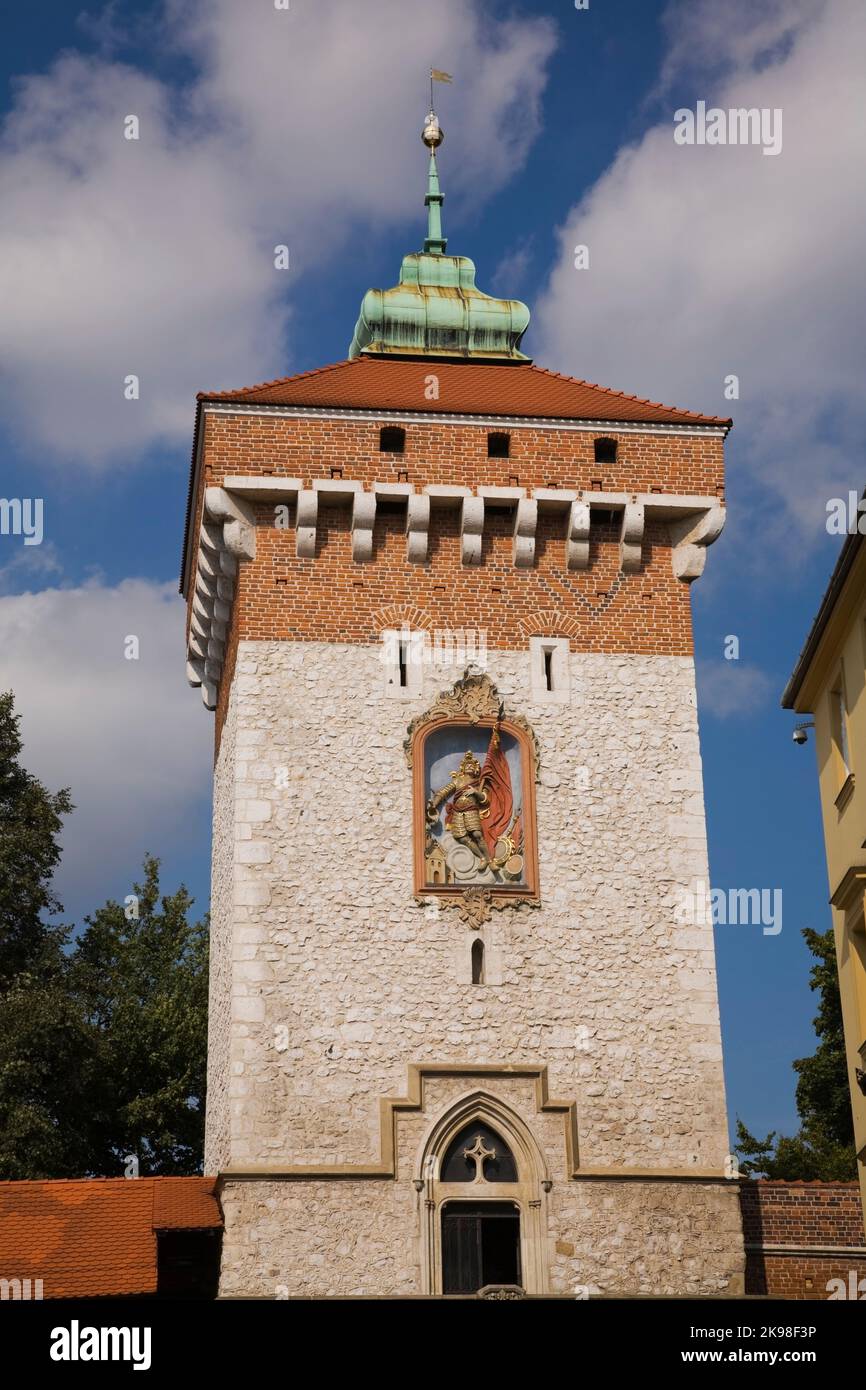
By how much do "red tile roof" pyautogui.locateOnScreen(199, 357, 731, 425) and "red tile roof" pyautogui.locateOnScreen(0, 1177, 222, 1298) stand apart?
8825mm

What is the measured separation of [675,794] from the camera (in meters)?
22.8

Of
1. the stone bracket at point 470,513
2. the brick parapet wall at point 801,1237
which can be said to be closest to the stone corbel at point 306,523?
the stone bracket at point 470,513

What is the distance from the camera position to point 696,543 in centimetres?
2383

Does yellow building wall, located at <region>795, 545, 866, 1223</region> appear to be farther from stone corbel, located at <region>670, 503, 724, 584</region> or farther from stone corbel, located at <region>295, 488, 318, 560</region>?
stone corbel, located at <region>295, 488, 318, 560</region>

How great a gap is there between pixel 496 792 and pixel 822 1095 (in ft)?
42.0

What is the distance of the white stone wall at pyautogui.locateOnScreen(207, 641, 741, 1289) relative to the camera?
21.2 meters

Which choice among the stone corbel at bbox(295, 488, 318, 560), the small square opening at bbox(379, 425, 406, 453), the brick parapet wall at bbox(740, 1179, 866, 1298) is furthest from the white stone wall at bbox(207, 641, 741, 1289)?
the small square opening at bbox(379, 425, 406, 453)

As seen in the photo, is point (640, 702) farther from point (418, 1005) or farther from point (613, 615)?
point (418, 1005)

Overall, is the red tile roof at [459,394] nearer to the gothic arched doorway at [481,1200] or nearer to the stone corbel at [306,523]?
the stone corbel at [306,523]

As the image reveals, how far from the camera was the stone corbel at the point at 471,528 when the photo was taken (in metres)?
23.3

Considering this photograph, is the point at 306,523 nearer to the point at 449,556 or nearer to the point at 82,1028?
the point at 449,556

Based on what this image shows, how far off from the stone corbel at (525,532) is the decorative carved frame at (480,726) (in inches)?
59.9

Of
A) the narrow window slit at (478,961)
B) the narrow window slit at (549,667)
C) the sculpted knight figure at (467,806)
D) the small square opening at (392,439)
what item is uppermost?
the small square opening at (392,439)
